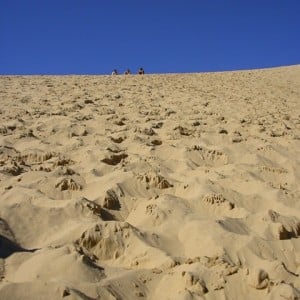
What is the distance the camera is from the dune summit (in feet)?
7.97

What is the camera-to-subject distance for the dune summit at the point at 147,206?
2.43 m

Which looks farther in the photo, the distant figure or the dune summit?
the distant figure

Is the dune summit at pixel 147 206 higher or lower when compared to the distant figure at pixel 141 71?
lower

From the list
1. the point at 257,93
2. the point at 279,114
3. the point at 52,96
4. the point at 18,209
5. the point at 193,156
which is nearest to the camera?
the point at 18,209

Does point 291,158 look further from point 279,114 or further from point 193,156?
point 279,114

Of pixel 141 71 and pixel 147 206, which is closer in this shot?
pixel 147 206

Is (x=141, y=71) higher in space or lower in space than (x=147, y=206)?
higher

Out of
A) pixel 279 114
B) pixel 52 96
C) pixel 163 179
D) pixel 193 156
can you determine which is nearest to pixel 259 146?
pixel 193 156

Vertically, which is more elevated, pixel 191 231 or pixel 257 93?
pixel 257 93

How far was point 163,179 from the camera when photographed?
3.84m

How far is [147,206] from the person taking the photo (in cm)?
331

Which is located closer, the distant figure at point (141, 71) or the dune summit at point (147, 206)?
the dune summit at point (147, 206)

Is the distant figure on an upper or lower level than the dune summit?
upper

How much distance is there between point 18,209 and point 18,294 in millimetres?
1006
